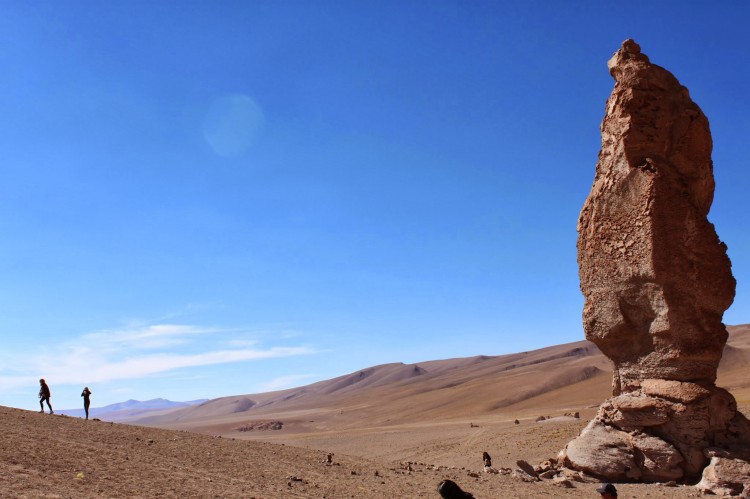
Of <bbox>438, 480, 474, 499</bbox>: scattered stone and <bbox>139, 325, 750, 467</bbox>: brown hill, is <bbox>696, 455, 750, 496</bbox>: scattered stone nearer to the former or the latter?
<bbox>139, 325, 750, 467</bbox>: brown hill

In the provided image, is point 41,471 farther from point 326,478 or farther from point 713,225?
point 713,225

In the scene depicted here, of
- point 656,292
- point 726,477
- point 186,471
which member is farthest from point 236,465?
point 656,292

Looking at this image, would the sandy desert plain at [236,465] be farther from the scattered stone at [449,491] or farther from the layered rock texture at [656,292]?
the scattered stone at [449,491]

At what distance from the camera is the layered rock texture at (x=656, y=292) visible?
14.1 meters

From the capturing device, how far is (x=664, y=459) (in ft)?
45.8

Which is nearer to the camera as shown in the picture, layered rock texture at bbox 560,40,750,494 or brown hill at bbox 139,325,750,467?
layered rock texture at bbox 560,40,750,494

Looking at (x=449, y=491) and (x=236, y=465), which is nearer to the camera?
(x=449, y=491)

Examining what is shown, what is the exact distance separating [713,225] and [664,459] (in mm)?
5788

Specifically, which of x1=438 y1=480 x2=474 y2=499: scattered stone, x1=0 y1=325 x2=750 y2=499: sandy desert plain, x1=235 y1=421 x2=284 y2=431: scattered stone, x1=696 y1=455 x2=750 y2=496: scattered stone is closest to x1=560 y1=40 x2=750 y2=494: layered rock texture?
x1=696 y1=455 x2=750 y2=496: scattered stone

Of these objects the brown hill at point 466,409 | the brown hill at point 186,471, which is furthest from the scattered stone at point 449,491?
the brown hill at point 466,409

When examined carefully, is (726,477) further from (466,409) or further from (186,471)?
(466,409)

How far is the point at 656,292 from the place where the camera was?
1480cm

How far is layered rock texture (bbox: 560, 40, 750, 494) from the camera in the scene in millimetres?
14109

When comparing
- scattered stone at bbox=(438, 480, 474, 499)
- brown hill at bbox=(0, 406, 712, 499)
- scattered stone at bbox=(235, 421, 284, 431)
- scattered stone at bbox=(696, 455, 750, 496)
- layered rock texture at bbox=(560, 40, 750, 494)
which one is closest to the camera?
scattered stone at bbox=(438, 480, 474, 499)
